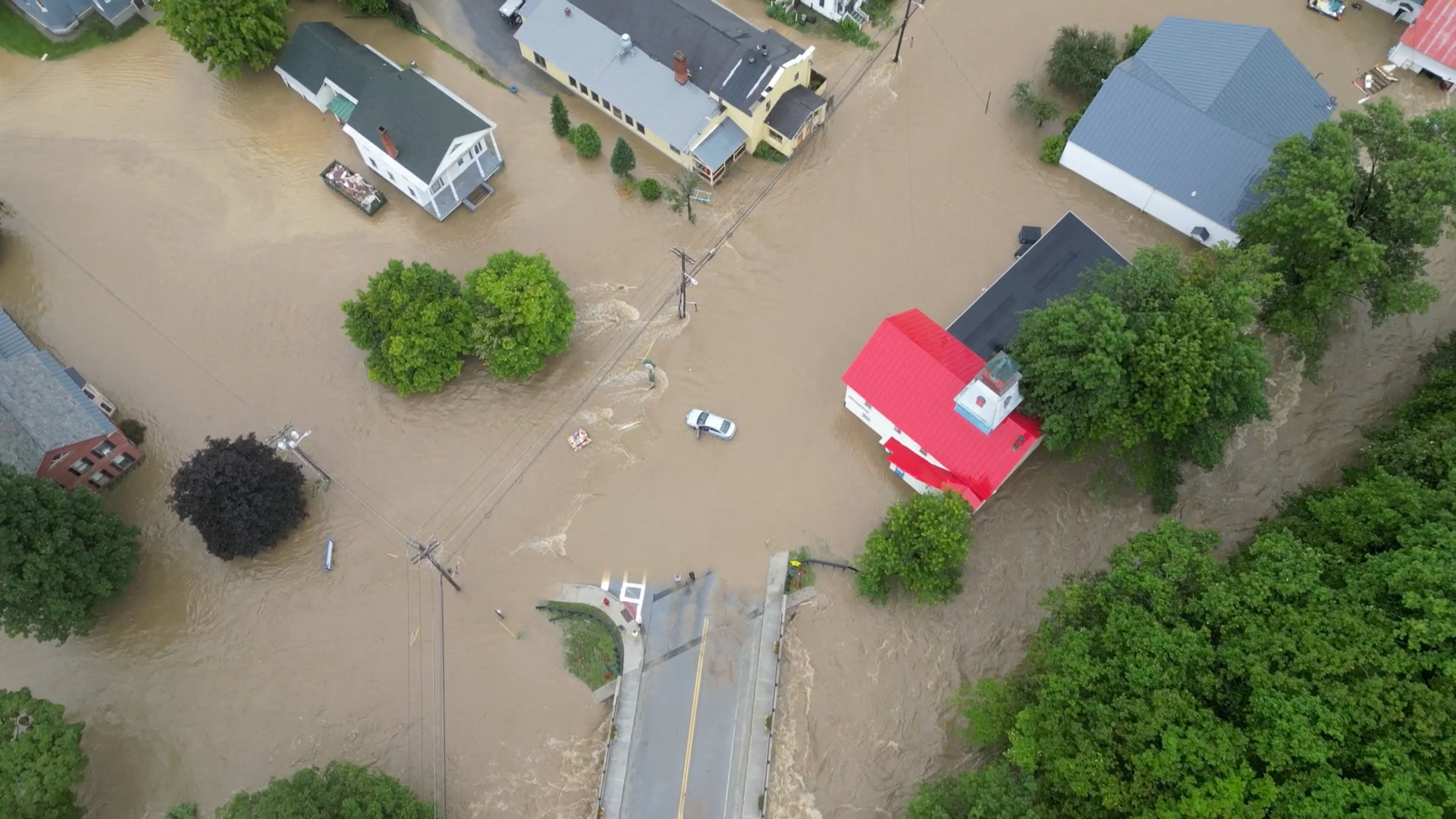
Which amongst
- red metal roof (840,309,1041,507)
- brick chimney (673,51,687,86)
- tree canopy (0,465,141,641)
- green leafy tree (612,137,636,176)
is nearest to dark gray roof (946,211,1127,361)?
red metal roof (840,309,1041,507)

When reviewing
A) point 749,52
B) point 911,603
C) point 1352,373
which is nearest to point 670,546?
point 911,603

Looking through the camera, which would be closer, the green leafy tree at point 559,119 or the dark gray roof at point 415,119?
the dark gray roof at point 415,119

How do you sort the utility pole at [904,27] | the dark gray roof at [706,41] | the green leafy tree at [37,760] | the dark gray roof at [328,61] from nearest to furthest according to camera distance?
the green leafy tree at [37,760], the dark gray roof at [706,41], the dark gray roof at [328,61], the utility pole at [904,27]

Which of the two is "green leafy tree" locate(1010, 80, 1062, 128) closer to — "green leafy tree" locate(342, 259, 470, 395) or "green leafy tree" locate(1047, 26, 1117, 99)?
"green leafy tree" locate(1047, 26, 1117, 99)

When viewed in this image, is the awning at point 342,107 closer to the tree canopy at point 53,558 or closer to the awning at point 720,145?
the awning at point 720,145

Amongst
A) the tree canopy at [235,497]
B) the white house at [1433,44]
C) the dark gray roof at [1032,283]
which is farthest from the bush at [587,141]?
the white house at [1433,44]

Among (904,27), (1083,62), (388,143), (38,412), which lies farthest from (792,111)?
(38,412)

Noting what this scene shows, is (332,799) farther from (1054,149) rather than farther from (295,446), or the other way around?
(1054,149)
